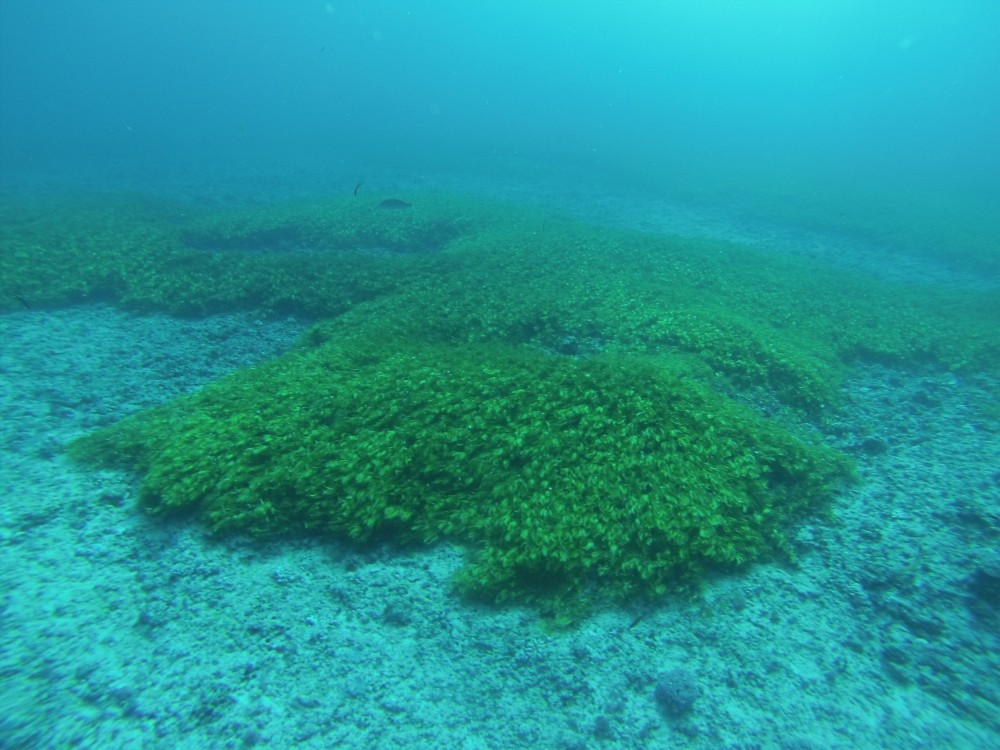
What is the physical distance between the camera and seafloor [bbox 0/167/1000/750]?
561cm

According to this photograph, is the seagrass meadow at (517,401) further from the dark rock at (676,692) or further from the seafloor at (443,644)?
the dark rock at (676,692)

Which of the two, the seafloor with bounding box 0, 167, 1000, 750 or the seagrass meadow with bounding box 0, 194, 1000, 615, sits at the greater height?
the seagrass meadow with bounding box 0, 194, 1000, 615

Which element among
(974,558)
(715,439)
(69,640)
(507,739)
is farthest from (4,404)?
(974,558)

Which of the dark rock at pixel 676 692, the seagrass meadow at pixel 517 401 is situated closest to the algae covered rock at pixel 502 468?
the seagrass meadow at pixel 517 401

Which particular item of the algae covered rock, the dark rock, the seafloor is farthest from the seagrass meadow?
the dark rock

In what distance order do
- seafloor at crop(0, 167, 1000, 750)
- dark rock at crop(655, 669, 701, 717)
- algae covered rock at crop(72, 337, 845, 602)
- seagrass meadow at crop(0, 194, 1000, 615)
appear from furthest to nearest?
seagrass meadow at crop(0, 194, 1000, 615) < algae covered rock at crop(72, 337, 845, 602) < dark rock at crop(655, 669, 701, 717) < seafloor at crop(0, 167, 1000, 750)

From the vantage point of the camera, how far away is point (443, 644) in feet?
21.9

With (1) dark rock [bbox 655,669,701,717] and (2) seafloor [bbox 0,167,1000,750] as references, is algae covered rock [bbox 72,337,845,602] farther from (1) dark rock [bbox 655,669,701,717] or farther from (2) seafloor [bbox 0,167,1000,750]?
(1) dark rock [bbox 655,669,701,717]

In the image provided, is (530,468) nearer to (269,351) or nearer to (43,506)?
(43,506)

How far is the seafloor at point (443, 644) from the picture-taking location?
5609 mm

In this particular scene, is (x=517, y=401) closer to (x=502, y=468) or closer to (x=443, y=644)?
(x=502, y=468)

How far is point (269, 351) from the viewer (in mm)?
14438

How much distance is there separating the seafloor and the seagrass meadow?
1.91 ft

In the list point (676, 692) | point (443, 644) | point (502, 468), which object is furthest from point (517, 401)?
point (676, 692)
